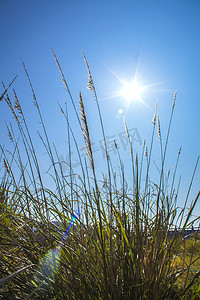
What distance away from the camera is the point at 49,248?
123 cm

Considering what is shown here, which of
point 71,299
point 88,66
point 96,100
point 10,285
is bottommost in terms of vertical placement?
point 10,285

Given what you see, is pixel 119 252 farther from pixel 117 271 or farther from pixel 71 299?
pixel 71 299

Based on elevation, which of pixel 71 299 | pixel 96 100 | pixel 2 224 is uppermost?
pixel 96 100

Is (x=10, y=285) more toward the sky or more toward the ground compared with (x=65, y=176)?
more toward the ground

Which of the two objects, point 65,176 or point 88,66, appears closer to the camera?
point 88,66

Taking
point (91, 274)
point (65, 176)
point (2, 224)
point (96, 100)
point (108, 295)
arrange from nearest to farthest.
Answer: point (108, 295), point (91, 274), point (96, 100), point (2, 224), point (65, 176)

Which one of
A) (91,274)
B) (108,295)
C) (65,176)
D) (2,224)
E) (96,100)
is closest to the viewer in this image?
(108,295)

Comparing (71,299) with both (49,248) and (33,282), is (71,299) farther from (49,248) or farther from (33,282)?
(49,248)

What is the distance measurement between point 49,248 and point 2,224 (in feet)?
1.16

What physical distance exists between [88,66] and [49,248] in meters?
1.16

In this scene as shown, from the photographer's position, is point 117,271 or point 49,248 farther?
point 49,248

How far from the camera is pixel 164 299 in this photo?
39.3 inches

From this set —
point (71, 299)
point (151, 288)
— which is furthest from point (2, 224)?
point (151, 288)

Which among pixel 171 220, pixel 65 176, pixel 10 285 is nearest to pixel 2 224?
pixel 10 285
